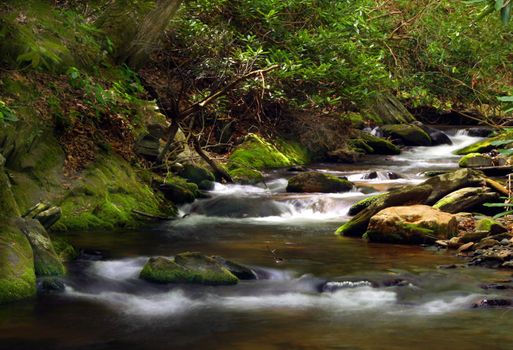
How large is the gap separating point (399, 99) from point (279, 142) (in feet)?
35.7

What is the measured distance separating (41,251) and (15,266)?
68 cm

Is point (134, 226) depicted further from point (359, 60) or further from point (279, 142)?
point (279, 142)

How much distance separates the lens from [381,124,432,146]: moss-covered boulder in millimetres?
23516

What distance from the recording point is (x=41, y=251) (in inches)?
280

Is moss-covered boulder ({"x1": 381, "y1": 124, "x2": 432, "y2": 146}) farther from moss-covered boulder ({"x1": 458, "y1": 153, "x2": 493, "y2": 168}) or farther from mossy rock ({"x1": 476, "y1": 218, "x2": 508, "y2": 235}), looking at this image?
mossy rock ({"x1": 476, "y1": 218, "x2": 508, "y2": 235})

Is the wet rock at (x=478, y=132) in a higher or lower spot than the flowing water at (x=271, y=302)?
higher

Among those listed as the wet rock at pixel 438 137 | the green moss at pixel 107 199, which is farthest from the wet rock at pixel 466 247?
the wet rock at pixel 438 137

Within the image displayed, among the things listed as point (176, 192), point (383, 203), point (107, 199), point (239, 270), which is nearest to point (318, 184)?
point (176, 192)

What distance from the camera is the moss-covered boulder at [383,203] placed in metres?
10.3

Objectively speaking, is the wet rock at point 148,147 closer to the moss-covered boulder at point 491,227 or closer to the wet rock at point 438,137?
the moss-covered boulder at point 491,227

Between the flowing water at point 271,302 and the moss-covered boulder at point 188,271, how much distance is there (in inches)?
5.0

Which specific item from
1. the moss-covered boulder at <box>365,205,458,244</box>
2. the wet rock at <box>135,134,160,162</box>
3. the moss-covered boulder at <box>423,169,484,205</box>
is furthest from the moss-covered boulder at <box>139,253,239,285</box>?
the moss-covered boulder at <box>423,169,484,205</box>

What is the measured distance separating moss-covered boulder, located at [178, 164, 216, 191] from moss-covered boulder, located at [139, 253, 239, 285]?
6130 millimetres

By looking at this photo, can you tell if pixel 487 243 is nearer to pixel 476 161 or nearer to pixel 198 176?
pixel 198 176
